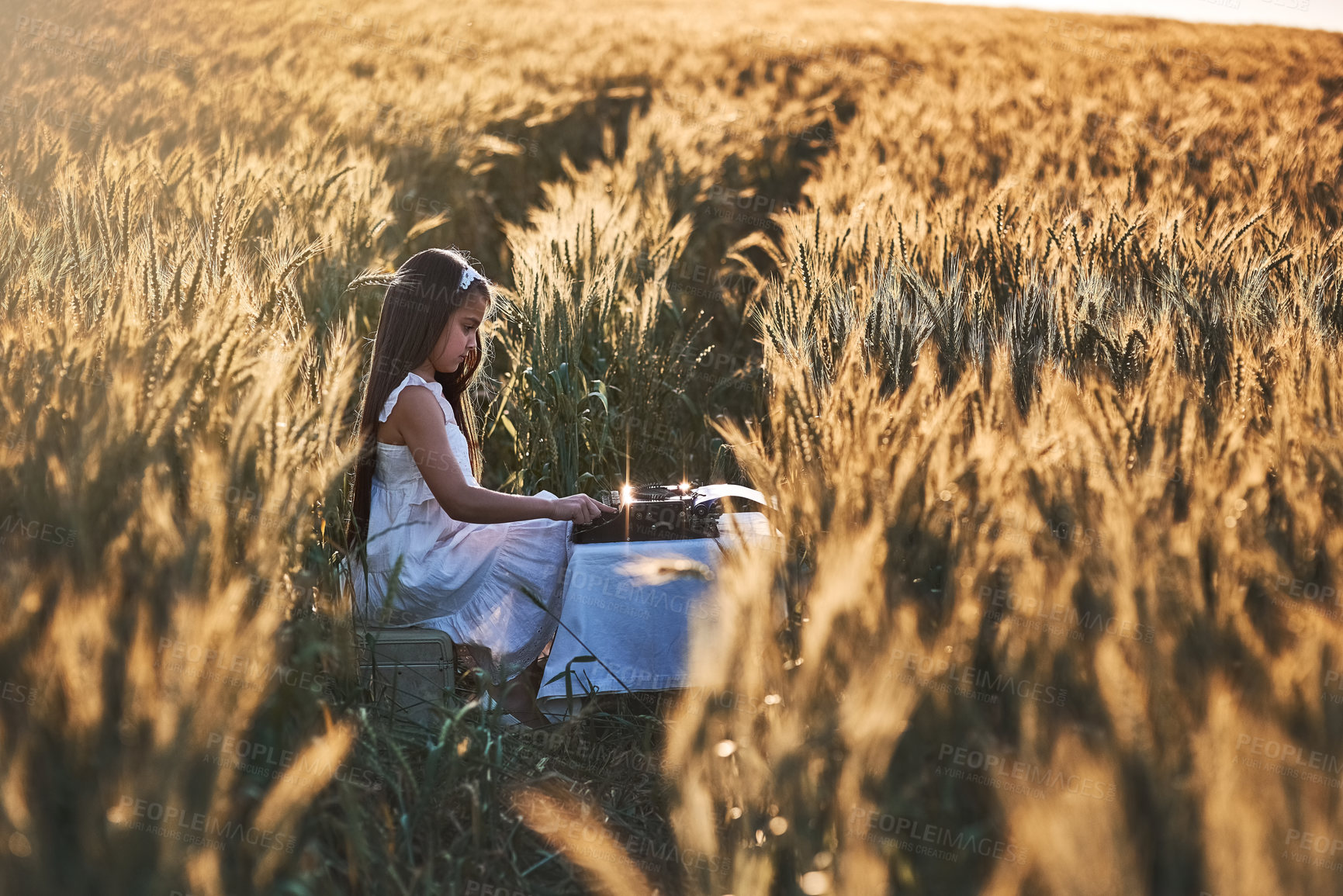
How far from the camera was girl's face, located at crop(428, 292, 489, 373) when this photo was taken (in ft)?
8.95

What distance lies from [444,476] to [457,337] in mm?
415

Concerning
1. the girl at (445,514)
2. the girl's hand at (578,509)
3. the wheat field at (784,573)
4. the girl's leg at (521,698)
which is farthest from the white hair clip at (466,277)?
the girl's leg at (521,698)

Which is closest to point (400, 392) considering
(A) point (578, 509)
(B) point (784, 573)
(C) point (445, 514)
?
(C) point (445, 514)

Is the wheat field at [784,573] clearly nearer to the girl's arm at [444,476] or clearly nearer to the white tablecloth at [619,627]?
the white tablecloth at [619,627]

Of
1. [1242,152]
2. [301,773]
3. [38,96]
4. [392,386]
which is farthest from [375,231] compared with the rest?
[38,96]

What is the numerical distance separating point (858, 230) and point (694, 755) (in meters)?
3.06

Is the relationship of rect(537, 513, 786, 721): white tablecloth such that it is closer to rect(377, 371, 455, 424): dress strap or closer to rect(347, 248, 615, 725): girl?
rect(347, 248, 615, 725): girl

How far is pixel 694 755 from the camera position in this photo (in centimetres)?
125

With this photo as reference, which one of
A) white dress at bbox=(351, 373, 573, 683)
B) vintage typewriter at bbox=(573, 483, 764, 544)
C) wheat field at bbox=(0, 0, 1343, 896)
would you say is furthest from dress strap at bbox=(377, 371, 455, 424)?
vintage typewriter at bbox=(573, 483, 764, 544)

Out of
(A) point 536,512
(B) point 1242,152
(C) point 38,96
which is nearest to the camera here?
(A) point 536,512

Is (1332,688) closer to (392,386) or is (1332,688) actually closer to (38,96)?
(392,386)

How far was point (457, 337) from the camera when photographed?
2742mm

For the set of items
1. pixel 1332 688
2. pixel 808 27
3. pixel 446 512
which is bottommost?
pixel 446 512

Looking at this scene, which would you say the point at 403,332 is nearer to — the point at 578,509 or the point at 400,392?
the point at 400,392
